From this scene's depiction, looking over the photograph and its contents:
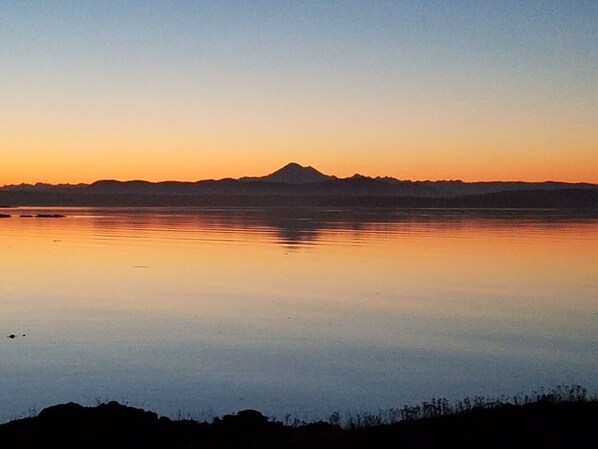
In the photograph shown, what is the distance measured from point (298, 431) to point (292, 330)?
6646mm

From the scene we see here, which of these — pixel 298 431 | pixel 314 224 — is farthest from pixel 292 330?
pixel 314 224

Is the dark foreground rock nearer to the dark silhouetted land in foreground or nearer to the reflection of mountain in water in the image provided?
the dark silhouetted land in foreground

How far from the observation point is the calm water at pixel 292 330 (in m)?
9.89

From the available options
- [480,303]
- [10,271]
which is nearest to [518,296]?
[480,303]

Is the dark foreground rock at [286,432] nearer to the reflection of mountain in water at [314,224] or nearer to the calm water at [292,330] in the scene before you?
the calm water at [292,330]

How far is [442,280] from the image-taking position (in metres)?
20.6

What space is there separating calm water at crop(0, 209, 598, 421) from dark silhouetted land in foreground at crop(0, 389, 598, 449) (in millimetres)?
2014

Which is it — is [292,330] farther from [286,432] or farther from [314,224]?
[314,224]

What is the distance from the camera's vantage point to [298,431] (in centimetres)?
697

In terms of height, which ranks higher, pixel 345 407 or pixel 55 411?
pixel 55 411

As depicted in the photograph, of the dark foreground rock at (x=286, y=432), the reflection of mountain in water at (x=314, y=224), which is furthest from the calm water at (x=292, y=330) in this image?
the reflection of mountain in water at (x=314, y=224)

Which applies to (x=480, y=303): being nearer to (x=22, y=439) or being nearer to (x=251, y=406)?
(x=251, y=406)

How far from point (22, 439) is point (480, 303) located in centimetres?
1211

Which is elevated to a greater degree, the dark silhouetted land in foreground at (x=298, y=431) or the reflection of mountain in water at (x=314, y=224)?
the dark silhouetted land in foreground at (x=298, y=431)
